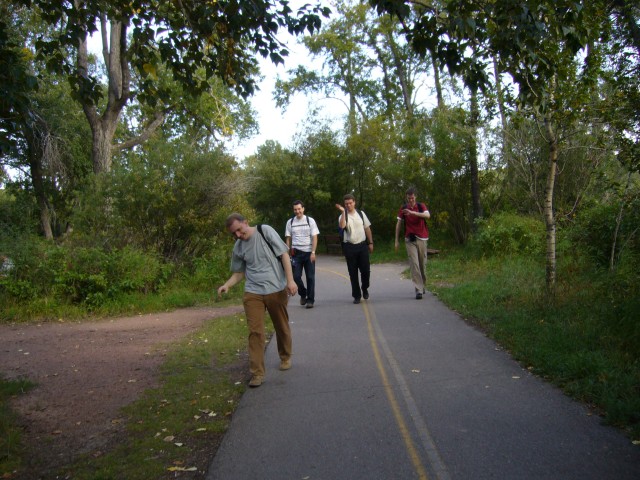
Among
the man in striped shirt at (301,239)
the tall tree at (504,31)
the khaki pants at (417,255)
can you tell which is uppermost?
the tall tree at (504,31)

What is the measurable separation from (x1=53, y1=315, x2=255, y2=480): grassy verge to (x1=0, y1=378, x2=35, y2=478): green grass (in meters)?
0.43

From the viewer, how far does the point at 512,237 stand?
14031 millimetres

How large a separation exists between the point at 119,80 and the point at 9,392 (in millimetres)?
13998

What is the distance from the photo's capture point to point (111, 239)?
38.4 feet

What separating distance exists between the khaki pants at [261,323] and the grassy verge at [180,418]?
1.00 feet

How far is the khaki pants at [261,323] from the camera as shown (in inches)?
216

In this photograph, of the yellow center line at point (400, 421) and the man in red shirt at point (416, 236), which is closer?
the yellow center line at point (400, 421)

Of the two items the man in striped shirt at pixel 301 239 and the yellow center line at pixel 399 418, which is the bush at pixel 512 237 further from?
the yellow center line at pixel 399 418

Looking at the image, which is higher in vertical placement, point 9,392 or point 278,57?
point 278,57

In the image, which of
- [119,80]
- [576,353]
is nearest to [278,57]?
[576,353]

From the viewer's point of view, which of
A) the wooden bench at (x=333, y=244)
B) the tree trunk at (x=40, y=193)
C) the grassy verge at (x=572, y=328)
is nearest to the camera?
the grassy verge at (x=572, y=328)

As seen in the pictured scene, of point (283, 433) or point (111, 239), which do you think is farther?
point (111, 239)

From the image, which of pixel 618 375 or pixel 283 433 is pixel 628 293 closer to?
pixel 618 375

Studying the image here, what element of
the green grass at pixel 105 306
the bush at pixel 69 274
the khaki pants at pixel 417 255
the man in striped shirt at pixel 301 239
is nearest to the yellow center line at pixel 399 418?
the man in striped shirt at pixel 301 239
